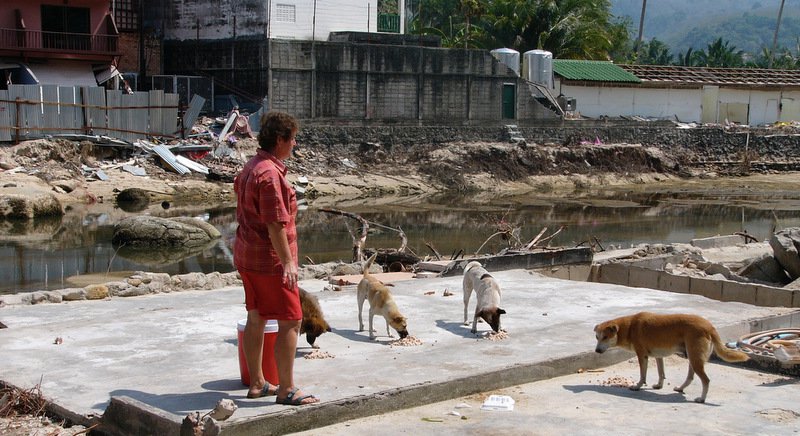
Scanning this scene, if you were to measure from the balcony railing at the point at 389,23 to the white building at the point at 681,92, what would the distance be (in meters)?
8.43

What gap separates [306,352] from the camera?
881 centimetres

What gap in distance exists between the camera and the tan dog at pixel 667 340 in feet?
25.5

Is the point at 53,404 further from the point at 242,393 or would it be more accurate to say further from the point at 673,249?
the point at 673,249

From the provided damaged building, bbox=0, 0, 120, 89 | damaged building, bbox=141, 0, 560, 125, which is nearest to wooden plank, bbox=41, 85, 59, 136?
damaged building, bbox=0, 0, 120, 89

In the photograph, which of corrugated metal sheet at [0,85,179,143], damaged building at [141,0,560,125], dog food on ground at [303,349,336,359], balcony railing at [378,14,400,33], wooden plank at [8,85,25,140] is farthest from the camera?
balcony railing at [378,14,400,33]

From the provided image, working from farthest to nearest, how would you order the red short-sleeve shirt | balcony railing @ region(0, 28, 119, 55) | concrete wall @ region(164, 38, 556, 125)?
concrete wall @ region(164, 38, 556, 125) < balcony railing @ region(0, 28, 119, 55) < the red short-sleeve shirt

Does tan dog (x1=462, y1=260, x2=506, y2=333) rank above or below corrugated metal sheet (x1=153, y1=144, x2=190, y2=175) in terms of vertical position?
above

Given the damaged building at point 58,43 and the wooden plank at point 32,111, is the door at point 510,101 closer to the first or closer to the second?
the damaged building at point 58,43

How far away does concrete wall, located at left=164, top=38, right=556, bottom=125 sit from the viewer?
1602 inches

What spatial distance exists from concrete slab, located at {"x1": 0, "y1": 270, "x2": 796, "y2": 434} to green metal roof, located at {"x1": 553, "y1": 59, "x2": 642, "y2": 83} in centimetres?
3880

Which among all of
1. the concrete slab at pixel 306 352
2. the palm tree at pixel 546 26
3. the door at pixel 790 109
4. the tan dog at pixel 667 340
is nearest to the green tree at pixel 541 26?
the palm tree at pixel 546 26

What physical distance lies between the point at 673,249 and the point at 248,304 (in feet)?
42.4

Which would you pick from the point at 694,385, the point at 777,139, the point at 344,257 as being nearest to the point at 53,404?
the point at 694,385

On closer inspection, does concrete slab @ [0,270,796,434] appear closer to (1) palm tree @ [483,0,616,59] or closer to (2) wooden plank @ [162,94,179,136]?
(2) wooden plank @ [162,94,179,136]
